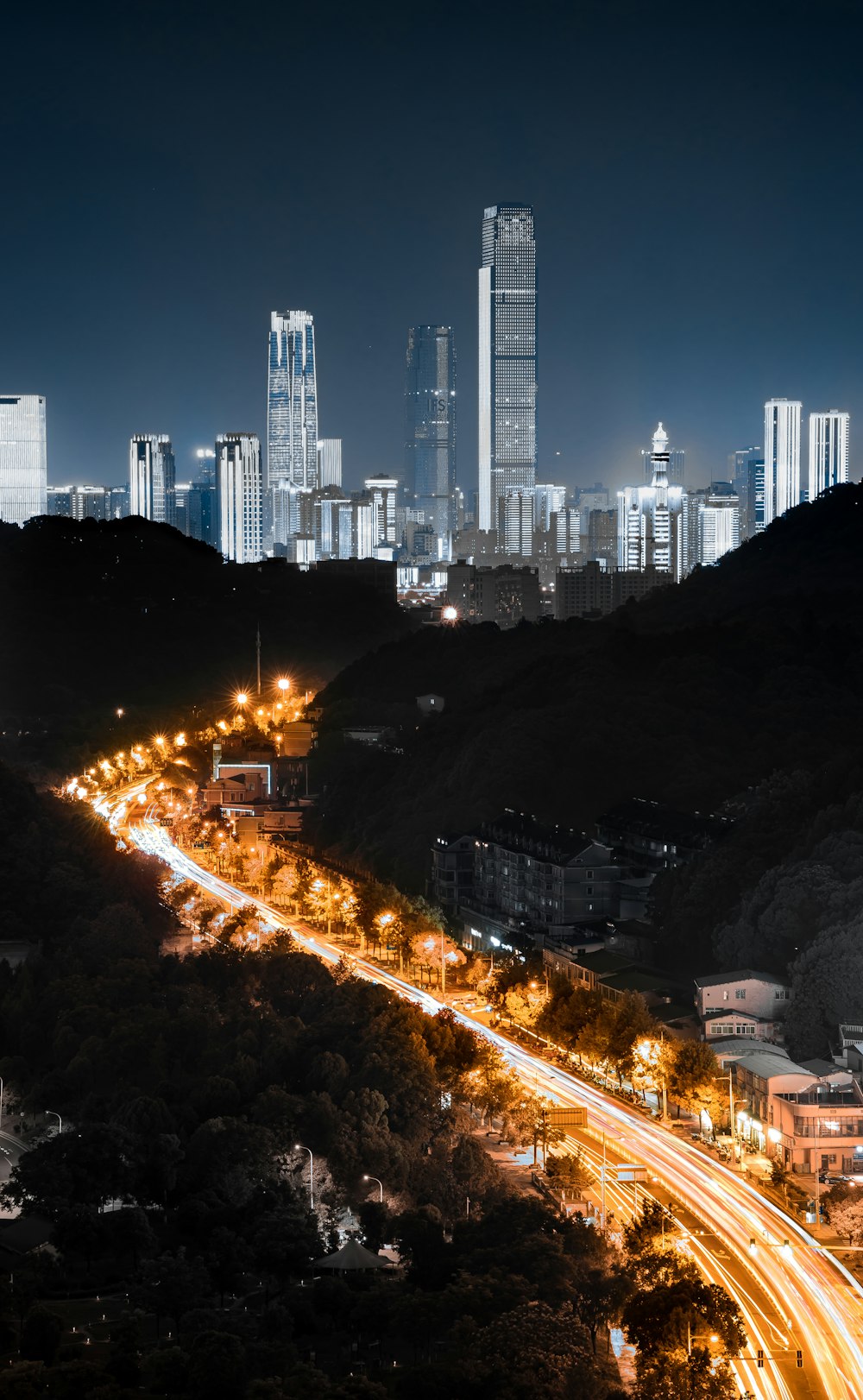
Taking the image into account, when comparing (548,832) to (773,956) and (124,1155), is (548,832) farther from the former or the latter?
(124,1155)

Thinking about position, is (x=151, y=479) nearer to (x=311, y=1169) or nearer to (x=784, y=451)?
(x=784, y=451)

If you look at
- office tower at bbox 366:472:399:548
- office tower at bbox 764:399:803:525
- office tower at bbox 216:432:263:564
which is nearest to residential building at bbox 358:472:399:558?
office tower at bbox 366:472:399:548

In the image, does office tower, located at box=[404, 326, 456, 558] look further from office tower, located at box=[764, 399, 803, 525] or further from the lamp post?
the lamp post

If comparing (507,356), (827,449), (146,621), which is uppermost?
(507,356)

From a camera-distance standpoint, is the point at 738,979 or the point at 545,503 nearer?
the point at 738,979

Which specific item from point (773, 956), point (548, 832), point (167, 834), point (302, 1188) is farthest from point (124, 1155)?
point (167, 834)

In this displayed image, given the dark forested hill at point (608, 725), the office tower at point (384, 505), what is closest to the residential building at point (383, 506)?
the office tower at point (384, 505)

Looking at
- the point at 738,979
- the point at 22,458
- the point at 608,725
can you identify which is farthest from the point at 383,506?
the point at 738,979

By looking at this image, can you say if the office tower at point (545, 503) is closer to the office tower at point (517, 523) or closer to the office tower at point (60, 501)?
the office tower at point (517, 523)
